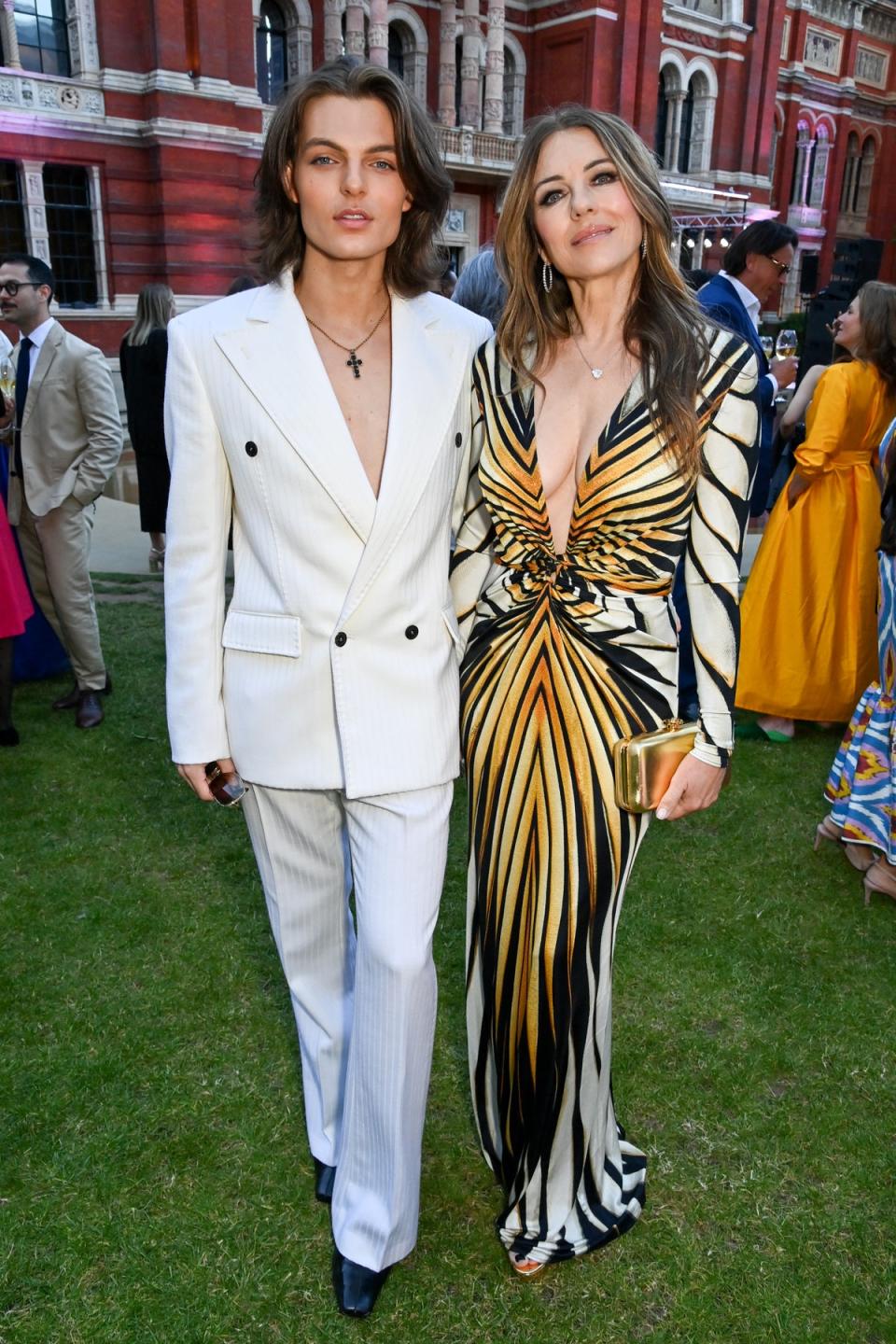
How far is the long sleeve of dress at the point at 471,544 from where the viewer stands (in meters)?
2.04

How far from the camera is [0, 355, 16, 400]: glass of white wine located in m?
5.24

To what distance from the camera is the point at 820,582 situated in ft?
16.7

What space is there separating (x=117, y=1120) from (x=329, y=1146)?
23.9 inches

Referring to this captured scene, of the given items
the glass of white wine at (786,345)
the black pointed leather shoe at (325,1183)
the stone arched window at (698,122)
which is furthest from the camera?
the stone arched window at (698,122)

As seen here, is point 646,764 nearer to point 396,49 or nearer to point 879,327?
point 879,327

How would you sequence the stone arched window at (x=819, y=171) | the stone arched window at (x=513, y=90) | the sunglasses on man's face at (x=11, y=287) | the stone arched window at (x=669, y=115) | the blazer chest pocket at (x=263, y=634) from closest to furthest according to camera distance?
the blazer chest pocket at (x=263, y=634) < the sunglasses on man's face at (x=11, y=287) < the stone arched window at (x=513, y=90) < the stone arched window at (x=669, y=115) < the stone arched window at (x=819, y=171)

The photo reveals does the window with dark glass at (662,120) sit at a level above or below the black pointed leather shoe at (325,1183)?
above

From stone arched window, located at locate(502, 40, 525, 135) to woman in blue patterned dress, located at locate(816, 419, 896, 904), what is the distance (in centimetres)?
2598

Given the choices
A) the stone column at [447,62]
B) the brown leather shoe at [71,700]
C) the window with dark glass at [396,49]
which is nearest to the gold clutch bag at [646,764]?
the brown leather shoe at [71,700]

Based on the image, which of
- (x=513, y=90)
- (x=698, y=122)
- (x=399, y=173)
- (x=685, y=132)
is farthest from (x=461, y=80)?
(x=399, y=173)

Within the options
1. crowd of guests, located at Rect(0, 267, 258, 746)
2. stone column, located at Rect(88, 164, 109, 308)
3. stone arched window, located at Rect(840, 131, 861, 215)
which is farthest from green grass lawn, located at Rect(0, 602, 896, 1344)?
stone arched window, located at Rect(840, 131, 861, 215)

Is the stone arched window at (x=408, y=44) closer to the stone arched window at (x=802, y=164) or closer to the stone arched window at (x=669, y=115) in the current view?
the stone arched window at (x=669, y=115)

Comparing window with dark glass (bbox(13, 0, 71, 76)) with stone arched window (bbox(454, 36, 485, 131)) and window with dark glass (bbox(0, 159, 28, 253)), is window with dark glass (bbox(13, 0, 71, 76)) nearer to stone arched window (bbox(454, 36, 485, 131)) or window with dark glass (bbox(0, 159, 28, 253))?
window with dark glass (bbox(0, 159, 28, 253))

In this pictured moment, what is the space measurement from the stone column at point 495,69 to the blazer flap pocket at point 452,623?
84.1ft
